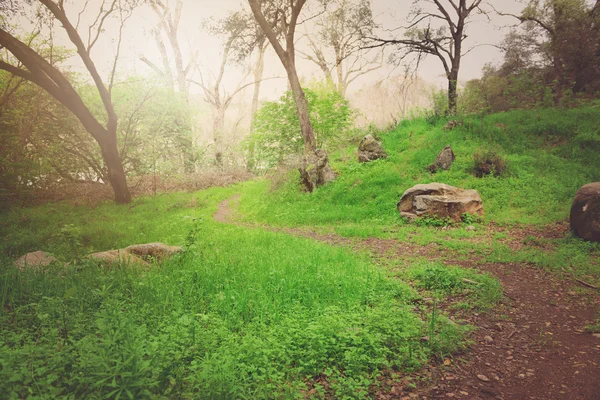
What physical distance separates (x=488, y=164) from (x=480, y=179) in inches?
30.0

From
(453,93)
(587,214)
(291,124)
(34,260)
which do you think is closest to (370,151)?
(291,124)

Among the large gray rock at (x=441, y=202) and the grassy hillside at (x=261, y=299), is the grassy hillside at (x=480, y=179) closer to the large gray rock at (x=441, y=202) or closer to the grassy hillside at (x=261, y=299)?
the grassy hillside at (x=261, y=299)

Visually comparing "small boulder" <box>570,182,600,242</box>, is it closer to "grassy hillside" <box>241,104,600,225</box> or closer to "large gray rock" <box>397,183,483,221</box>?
"grassy hillside" <box>241,104,600,225</box>

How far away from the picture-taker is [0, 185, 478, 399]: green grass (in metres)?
2.06

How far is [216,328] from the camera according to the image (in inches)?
123

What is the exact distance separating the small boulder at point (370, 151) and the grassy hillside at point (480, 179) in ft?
1.41

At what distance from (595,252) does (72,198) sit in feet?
62.2

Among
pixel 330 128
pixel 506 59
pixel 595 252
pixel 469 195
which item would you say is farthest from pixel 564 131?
pixel 506 59

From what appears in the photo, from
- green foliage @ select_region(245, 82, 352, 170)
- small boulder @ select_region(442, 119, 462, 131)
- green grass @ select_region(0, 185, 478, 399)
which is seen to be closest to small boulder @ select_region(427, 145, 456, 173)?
small boulder @ select_region(442, 119, 462, 131)

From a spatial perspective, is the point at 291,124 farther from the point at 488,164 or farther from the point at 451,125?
the point at 488,164

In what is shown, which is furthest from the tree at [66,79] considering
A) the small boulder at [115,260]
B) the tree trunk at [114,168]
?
the small boulder at [115,260]

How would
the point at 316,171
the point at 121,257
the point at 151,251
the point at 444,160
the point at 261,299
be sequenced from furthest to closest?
the point at 316,171, the point at 444,160, the point at 151,251, the point at 121,257, the point at 261,299

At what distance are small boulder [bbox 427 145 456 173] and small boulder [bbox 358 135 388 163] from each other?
2444 millimetres

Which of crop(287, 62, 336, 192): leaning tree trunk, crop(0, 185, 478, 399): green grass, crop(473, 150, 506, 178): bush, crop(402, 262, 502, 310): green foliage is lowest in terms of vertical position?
crop(402, 262, 502, 310): green foliage
